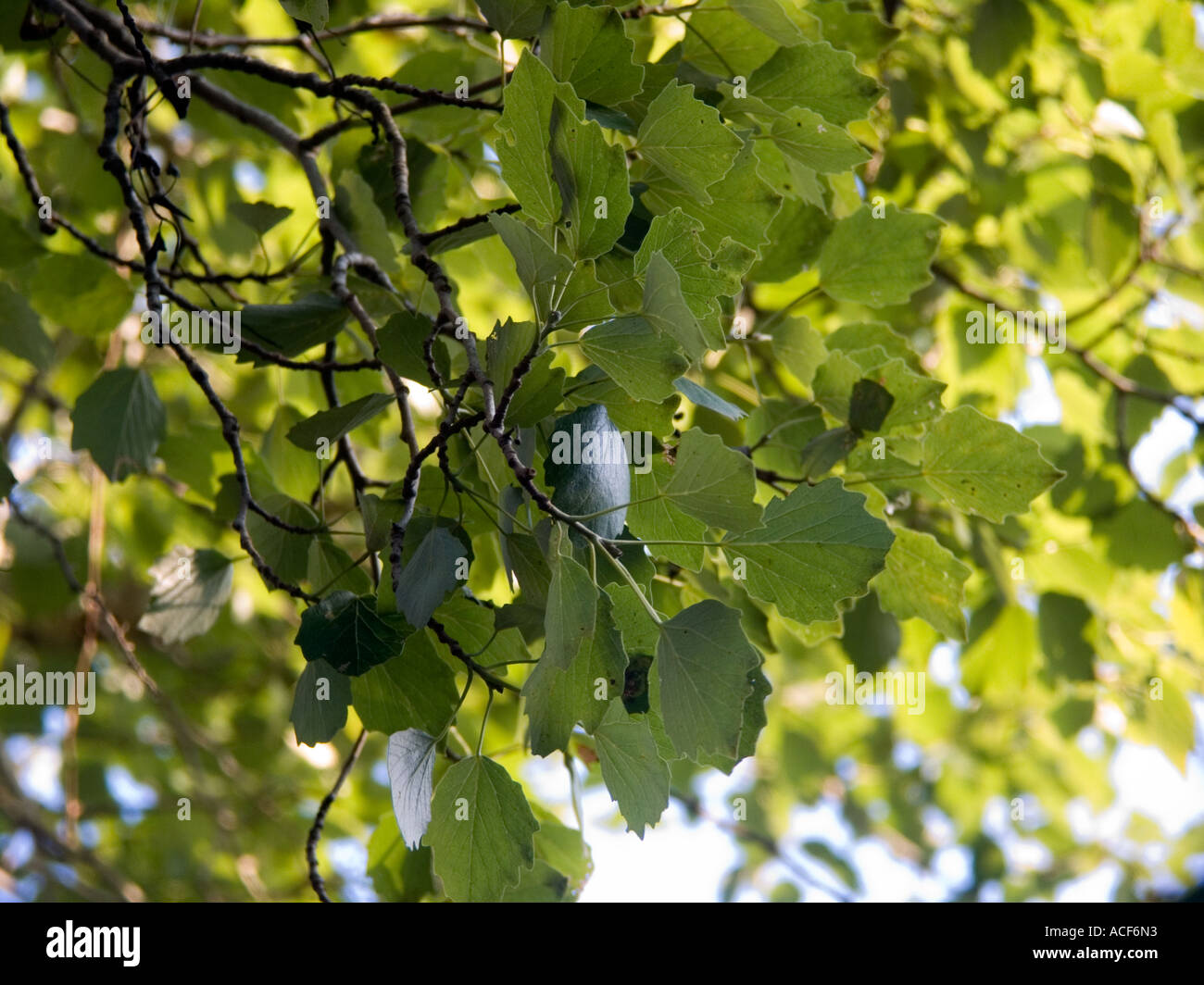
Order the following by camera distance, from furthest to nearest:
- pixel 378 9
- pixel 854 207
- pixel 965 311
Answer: pixel 378 9
pixel 965 311
pixel 854 207

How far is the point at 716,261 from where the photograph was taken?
81 centimetres

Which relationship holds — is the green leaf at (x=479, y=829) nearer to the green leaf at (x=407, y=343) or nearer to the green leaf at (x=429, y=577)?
the green leaf at (x=429, y=577)

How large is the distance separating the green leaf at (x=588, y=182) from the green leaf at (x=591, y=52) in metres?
0.15

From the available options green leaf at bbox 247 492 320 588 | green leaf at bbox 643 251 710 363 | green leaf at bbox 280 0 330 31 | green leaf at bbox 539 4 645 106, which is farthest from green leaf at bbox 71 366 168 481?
green leaf at bbox 643 251 710 363

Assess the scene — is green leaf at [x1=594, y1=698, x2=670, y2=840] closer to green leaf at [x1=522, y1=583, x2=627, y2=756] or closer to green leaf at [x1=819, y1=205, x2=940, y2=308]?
green leaf at [x1=522, y1=583, x2=627, y2=756]

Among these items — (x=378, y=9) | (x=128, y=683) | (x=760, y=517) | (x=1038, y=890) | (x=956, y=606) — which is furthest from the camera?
(x=1038, y=890)

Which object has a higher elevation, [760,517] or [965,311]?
[965,311]

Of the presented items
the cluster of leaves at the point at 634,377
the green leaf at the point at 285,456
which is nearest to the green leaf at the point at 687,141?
the cluster of leaves at the point at 634,377

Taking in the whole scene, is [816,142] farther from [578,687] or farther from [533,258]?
[578,687]

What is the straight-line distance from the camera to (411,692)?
33.5 inches

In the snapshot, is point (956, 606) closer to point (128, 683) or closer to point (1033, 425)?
point (1033, 425)

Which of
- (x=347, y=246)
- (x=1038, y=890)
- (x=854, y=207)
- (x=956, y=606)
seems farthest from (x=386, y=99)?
(x=1038, y=890)

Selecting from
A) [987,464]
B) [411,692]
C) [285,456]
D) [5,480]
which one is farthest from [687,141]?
[5,480]
